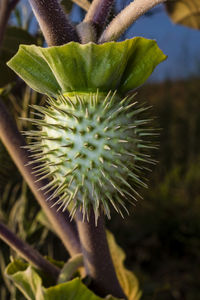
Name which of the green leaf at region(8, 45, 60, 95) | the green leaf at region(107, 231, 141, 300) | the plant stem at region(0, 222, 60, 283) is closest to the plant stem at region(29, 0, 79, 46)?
the green leaf at region(8, 45, 60, 95)

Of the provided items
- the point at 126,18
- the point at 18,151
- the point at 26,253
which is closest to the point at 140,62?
the point at 126,18

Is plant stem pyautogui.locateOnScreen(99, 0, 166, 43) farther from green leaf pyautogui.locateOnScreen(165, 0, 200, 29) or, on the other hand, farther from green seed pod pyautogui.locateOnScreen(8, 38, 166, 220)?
green leaf pyautogui.locateOnScreen(165, 0, 200, 29)

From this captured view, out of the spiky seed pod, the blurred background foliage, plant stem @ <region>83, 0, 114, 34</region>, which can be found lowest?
the blurred background foliage

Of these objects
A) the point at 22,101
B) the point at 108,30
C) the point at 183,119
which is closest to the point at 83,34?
the point at 108,30

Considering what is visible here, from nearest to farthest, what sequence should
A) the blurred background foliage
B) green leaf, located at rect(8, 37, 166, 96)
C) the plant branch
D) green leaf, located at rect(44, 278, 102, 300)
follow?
1. green leaf, located at rect(8, 37, 166, 96)
2. green leaf, located at rect(44, 278, 102, 300)
3. the plant branch
4. the blurred background foliage

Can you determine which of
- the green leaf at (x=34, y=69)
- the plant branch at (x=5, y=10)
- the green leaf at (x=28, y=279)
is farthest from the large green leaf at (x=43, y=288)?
the plant branch at (x=5, y=10)

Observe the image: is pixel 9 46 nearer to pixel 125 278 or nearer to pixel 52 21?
pixel 52 21

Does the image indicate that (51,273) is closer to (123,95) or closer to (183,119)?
(123,95)
